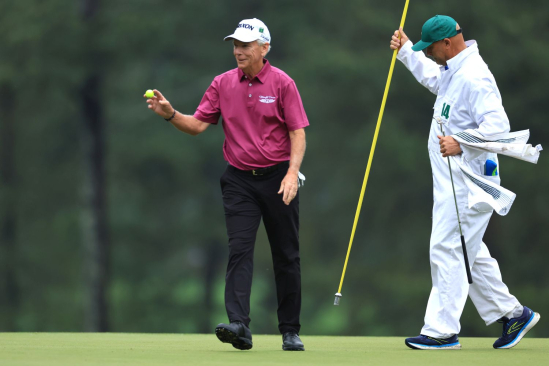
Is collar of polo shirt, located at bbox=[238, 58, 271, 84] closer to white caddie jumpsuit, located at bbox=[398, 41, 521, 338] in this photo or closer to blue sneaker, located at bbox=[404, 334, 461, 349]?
white caddie jumpsuit, located at bbox=[398, 41, 521, 338]

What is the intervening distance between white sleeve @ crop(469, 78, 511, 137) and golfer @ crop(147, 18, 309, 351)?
971mm

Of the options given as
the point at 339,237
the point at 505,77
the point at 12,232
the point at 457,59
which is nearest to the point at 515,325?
the point at 457,59

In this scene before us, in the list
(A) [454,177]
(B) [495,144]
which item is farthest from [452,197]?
(B) [495,144]

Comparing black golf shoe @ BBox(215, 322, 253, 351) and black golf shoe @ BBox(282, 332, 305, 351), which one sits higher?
black golf shoe @ BBox(215, 322, 253, 351)

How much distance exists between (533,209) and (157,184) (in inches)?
245

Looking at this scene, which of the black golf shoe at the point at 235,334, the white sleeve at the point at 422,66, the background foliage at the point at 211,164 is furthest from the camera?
the background foliage at the point at 211,164

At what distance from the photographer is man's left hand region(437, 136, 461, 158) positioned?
22.0ft

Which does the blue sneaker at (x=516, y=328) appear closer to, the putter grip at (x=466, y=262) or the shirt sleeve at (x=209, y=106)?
the putter grip at (x=466, y=262)

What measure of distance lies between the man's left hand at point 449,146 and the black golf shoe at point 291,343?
138 centimetres

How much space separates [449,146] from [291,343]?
1459 millimetres

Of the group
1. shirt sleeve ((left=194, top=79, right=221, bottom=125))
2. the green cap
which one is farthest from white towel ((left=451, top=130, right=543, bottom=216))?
shirt sleeve ((left=194, top=79, right=221, bottom=125))

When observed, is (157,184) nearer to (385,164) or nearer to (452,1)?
(385,164)

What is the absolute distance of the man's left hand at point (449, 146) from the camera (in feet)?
22.0

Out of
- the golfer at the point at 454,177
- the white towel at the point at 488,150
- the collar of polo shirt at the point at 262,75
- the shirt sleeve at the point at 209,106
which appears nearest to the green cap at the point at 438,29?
the golfer at the point at 454,177
